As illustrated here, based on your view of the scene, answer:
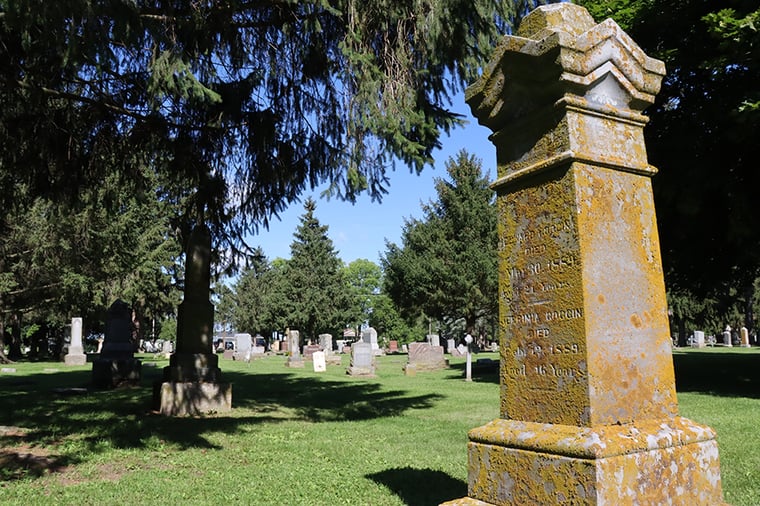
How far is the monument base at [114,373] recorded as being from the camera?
1497 centimetres

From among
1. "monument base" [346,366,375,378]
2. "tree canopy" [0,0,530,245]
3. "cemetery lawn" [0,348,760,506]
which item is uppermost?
"tree canopy" [0,0,530,245]

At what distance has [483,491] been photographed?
298 cm

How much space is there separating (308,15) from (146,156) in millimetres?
4425

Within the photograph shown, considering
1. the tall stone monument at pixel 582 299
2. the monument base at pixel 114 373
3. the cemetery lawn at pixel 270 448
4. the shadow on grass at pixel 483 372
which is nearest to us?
the tall stone monument at pixel 582 299

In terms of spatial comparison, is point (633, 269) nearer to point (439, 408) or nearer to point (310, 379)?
point (439, 408)

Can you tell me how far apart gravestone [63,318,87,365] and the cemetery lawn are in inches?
531

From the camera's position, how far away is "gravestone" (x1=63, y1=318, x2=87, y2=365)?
2536 centimetres

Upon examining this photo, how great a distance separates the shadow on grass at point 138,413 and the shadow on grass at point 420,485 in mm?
2755

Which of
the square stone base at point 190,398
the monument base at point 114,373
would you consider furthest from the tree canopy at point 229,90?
the monument base at point 114,373

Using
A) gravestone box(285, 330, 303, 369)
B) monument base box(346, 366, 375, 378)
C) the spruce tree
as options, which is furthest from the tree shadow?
the spruce tree

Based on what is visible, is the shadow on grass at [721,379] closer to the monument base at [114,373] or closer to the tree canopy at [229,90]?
the tree canopy at [229,90]

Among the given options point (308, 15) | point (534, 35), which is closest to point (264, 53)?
point (308, 15)

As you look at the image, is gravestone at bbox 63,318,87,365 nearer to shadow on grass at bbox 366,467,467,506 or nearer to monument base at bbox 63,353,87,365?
monument base at bbox 63,353,87,365

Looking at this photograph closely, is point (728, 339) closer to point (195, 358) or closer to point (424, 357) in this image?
point (424, 357)
